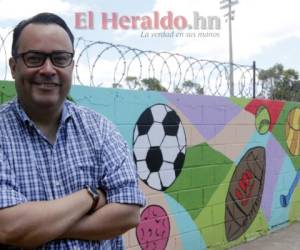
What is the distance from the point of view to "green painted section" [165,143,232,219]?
13.5ft

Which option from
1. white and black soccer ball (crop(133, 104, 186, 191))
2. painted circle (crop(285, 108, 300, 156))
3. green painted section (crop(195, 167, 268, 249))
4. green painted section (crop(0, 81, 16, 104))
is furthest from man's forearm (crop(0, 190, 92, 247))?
painted circle (crop(285, 108, 300, 156))

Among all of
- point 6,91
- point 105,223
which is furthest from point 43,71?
point 6,91

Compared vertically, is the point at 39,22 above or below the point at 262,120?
above

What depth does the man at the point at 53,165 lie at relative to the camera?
152 centimetres

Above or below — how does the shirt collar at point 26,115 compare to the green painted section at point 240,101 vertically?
below

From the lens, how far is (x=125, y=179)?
1680mm

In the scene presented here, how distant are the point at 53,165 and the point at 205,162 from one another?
9.60 feet

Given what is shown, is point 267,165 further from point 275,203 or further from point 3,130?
point 3,130

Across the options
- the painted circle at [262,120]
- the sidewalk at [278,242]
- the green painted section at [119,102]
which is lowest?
the sidewalk at [278,242]

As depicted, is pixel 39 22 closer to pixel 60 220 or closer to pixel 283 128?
pixel 60 220

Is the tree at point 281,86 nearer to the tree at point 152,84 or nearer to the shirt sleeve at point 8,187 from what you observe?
the tree at point 152,84

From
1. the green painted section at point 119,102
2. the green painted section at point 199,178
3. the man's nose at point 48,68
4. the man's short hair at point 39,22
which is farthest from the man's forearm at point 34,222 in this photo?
the green painted section at point 199,178

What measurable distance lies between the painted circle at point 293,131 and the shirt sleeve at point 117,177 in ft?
14.7

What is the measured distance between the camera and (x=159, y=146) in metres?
3.88
